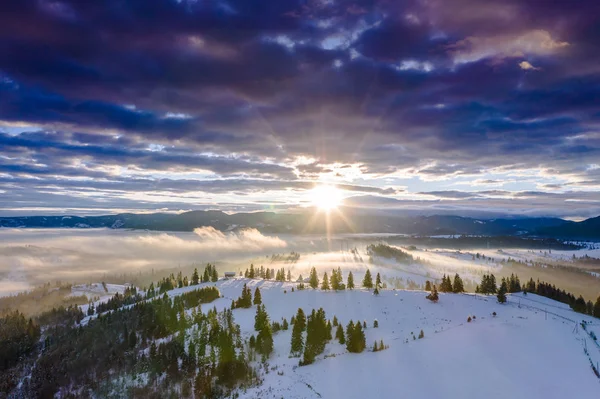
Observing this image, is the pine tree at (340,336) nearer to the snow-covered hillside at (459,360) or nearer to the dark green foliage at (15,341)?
the snow-covered hillside at (459,360)

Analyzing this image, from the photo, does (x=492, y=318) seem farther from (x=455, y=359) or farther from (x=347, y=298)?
(x=347, y=298)

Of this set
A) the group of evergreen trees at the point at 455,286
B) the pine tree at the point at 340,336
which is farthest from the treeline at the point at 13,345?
the group of evergreen trees at the point at 455,286

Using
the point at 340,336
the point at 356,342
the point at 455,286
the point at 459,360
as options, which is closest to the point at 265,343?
the point at 340,336

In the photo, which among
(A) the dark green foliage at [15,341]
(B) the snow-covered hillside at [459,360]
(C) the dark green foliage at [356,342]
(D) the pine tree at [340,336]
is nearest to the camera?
(B) the snow-covered hillside at [459,360]

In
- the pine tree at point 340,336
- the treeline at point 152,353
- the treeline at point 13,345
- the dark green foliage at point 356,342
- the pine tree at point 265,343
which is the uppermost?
the dark green foliage at point 356,342

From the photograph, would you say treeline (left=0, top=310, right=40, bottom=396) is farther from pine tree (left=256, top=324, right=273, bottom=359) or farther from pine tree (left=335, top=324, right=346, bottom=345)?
pine tree (left=335, top=324, right=346, bottom=345)

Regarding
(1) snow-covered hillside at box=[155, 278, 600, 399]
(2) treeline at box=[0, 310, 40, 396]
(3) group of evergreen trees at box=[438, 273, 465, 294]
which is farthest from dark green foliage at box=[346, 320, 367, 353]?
(2) treeline at box=[0, 310, 40, 396]

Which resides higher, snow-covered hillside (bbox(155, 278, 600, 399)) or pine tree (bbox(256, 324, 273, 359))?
snow-covered hillside (bbox(155, 278, 600, 399))

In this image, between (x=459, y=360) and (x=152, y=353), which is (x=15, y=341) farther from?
(x=459, y=360)

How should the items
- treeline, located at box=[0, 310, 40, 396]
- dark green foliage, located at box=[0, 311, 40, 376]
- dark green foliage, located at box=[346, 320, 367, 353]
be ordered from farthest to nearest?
dark green foliage, located at box=[0, 311, 40, 376] → treeline, located at box=[0, 310, 40, 396] → dark green foliage, located at box=[346, 320, 367, 353]
